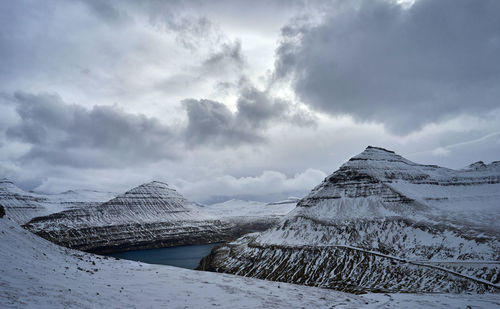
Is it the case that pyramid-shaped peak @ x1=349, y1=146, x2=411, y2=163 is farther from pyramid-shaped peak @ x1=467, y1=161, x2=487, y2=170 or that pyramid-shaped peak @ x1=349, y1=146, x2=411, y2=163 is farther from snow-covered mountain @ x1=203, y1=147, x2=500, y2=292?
pyramid-shaped peak @ x1=467, y1=161, x2=487, y2=170

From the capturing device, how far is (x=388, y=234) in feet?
343

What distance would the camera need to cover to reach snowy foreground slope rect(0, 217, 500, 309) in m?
20.3

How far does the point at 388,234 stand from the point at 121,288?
104578 millimetres

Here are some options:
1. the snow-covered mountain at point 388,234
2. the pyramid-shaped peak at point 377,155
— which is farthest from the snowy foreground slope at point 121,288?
the pyramid-shaped peak at point 377,155

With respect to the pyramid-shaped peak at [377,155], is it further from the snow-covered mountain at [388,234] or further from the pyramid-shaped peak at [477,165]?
the pyramid-shaped peak at [477,165]

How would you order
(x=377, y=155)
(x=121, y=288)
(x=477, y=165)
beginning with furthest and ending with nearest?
1. (x=377, y=155)
2. (x=477, y=165)
3. (x=121, y=288)

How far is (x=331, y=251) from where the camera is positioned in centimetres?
10475

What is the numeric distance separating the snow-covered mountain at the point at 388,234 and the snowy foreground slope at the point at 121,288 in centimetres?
4698

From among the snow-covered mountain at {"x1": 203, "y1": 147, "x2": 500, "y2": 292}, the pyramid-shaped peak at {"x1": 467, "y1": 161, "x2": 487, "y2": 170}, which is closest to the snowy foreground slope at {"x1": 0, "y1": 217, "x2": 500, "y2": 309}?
the snow-covered mountain at {"x1": 203, "y1": 147, "x2": 500, "y2": 292}

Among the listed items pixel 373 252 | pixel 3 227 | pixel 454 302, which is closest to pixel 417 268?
pixel 373 252

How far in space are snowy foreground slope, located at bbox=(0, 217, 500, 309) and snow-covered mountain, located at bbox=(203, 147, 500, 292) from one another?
46975mm

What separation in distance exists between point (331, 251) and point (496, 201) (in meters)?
71.8

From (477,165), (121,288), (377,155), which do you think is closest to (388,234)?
(377,155)

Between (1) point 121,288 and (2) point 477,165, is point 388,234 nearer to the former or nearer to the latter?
(2) point 477,165
